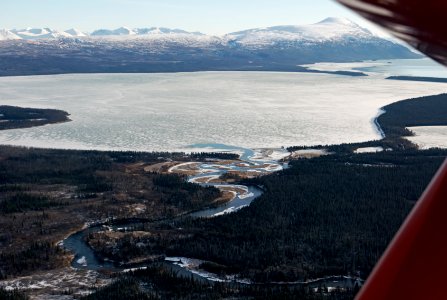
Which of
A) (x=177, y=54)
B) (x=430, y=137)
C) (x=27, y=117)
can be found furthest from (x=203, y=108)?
(x=177, y=54)

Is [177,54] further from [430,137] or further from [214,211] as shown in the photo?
[214,211]

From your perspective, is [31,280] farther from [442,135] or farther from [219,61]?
[219,61]

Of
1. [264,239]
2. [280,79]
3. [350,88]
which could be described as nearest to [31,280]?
[264,239]

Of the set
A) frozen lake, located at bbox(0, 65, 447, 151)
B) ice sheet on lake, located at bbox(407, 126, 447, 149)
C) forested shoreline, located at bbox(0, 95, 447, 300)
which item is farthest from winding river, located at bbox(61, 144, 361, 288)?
ice sheet on lake, located at bbox(407, 126, 447, 149)

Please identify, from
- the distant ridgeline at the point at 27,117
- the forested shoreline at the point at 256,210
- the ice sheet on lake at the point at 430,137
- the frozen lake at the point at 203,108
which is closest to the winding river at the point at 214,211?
the forested shoreline at the point at 256,210

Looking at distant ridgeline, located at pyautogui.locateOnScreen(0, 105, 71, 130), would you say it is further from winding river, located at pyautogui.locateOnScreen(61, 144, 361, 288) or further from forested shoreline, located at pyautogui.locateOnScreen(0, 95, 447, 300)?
winding river, located at pyautogui.locateOnScreen(61, 144, 361, 288)

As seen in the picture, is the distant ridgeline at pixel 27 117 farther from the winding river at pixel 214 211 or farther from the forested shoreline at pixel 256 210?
the winding river at pixel 214 211
